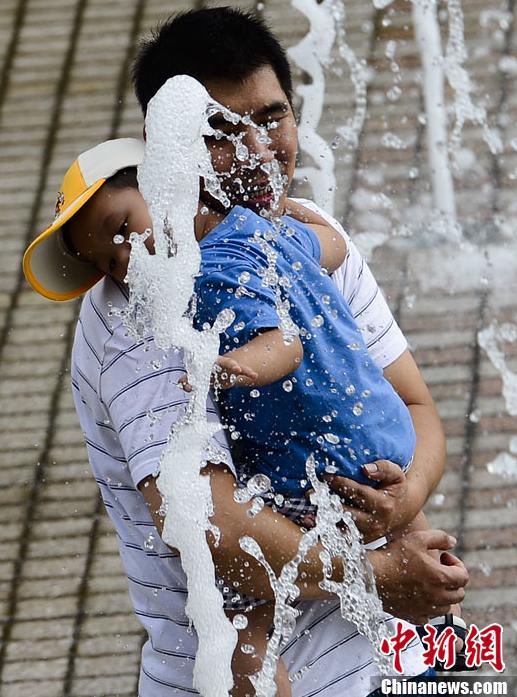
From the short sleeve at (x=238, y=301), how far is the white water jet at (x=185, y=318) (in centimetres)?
1

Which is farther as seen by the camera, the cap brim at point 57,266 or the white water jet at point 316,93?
the white water jet at point 316,93

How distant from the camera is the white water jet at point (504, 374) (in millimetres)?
3498

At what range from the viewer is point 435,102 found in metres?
4.43

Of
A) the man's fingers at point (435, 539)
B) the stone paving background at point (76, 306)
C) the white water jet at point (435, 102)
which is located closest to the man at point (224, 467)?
the man's fingers at point (435, 539)

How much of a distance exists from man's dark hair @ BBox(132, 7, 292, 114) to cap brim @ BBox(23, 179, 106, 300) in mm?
203

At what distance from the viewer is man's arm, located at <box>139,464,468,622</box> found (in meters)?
1.72

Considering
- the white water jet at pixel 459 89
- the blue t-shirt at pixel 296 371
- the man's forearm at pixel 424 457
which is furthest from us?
the white water jet at pixel 459 89

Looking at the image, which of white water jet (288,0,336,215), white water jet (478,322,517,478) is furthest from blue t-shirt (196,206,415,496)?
white water jet (288,0,336,215)

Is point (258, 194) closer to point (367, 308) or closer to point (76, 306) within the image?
point (367, 308)

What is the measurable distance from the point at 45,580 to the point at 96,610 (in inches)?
6.7

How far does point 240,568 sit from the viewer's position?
1732mm

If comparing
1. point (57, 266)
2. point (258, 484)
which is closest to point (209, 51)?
point (57, 266)

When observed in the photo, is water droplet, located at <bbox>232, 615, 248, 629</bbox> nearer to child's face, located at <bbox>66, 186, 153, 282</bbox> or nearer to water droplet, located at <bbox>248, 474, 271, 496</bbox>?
water droplet, located at <bbox>248, 474, 271, 496</bbox>

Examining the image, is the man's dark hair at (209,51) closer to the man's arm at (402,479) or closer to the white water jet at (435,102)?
the man's arm at (402,479)
